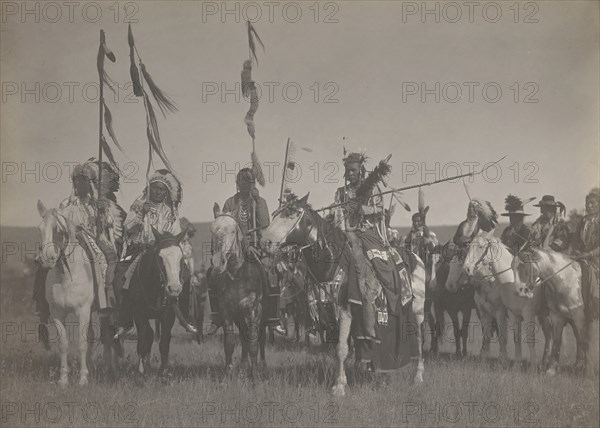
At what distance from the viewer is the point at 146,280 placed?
9047 millimetres

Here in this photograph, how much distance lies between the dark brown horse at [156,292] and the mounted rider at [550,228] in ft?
17.6

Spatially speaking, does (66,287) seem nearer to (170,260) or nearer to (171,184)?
(170,260)

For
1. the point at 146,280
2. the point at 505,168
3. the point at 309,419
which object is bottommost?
the point at 309,419

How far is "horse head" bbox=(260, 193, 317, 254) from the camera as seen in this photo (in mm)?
8500

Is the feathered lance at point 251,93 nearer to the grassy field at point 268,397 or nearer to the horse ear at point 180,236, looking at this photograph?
the horse ear at point 180,236

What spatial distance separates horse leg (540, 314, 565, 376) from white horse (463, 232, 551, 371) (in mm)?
213

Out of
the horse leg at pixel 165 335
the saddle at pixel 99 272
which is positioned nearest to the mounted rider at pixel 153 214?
the saddle at pixel 99 272

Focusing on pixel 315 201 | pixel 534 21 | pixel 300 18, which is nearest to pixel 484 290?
pixel 315 201

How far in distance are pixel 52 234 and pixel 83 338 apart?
4.84 feet

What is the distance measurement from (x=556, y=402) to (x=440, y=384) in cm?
149

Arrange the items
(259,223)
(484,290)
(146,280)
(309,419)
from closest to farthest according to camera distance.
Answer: (309,419) < (146,280) < (259,223) < (484,290)

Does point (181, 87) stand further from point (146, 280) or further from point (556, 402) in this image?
point (556, 402)

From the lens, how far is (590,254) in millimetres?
9711

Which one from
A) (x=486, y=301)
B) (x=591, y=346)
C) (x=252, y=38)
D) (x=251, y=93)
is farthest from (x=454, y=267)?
(x=252, y=38)
